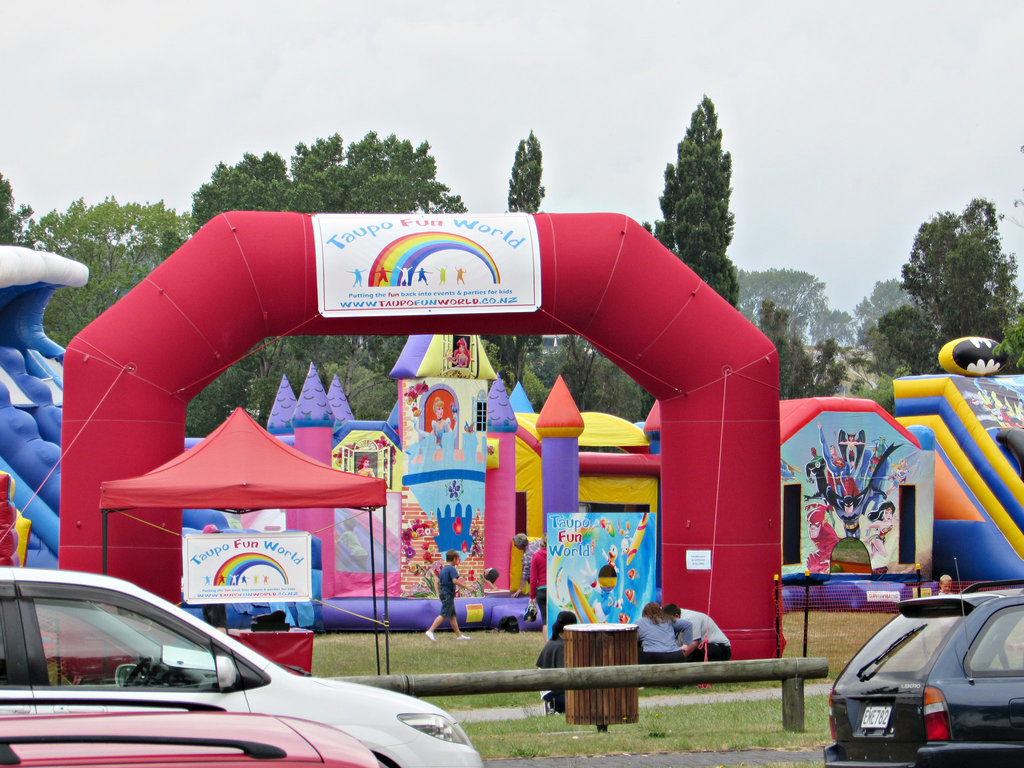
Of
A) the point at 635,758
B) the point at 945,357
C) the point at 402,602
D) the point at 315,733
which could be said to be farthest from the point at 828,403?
the point at 315,733

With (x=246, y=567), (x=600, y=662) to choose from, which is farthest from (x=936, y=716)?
(x=246, y=567)

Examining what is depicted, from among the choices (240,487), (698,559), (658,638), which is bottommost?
(658,638)

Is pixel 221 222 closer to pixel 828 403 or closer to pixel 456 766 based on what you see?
pixel 456 766

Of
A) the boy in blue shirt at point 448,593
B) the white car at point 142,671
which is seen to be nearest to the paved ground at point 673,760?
the white car at point 142,671

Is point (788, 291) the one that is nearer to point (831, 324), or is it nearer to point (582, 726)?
point (831, 324)

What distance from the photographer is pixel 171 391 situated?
13328mm

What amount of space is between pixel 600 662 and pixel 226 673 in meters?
5.52

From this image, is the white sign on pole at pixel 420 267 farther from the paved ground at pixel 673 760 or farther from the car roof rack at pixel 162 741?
the car roof rack at pixel 162 741

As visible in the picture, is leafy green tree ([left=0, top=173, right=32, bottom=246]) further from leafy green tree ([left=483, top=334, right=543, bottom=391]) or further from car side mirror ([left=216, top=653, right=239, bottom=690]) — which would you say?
car side mirror ([left=216, top=653, right=239, bottom=690])

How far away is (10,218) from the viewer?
55.1 meters

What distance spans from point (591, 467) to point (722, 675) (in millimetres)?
14422

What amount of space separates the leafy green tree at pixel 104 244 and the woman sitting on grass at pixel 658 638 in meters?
42.3

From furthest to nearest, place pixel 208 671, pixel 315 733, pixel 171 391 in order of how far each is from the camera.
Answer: pixel 171 391
pixel 208 671
pixel 315 733

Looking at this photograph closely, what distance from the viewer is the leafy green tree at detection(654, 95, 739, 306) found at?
47.3m
